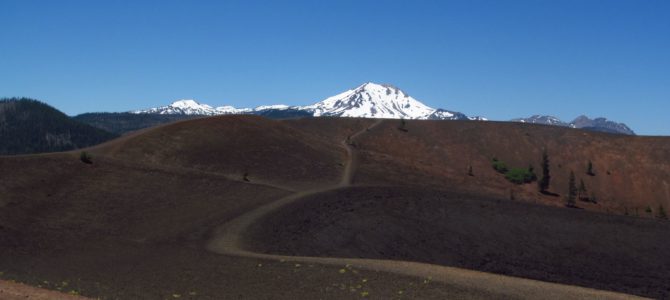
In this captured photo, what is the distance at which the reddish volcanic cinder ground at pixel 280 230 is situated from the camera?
30891 mm

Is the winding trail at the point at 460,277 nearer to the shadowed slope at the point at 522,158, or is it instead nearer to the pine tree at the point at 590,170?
the shadowed slope at the point at 522,158

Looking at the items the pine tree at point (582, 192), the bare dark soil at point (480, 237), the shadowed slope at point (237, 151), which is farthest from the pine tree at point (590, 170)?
the bare dark soil at point (480, 237)

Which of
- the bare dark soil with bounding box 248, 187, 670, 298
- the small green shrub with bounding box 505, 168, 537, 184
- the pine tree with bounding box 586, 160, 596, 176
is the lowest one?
the bare dark soil with bounding box 248, 187, 670, 298

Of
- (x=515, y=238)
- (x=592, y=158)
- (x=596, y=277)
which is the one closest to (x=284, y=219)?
(x=515, y=238)

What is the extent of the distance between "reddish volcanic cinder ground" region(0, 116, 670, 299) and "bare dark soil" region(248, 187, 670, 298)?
18cm

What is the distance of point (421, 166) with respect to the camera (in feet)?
338

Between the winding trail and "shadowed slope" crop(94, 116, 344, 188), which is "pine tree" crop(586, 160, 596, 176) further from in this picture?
the winding trail

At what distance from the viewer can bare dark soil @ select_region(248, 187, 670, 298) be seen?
47.1 metres

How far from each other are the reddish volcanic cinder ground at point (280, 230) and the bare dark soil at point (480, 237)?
0.18 meters

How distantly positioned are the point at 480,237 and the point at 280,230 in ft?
62.0

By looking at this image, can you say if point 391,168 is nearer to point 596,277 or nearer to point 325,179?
A: point 325,179

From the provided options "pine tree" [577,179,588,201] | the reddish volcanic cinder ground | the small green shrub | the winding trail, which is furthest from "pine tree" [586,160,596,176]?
the winding trail

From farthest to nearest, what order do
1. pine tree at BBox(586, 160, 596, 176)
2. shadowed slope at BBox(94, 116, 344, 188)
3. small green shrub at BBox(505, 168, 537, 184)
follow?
pine tree at BBox(586, 160, 596, 176)
small green shrub at BBox(505, 168, 537, 184)
shadowed slope at BBox(94, 116, 344, 188)

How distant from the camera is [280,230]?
46.6 metres
